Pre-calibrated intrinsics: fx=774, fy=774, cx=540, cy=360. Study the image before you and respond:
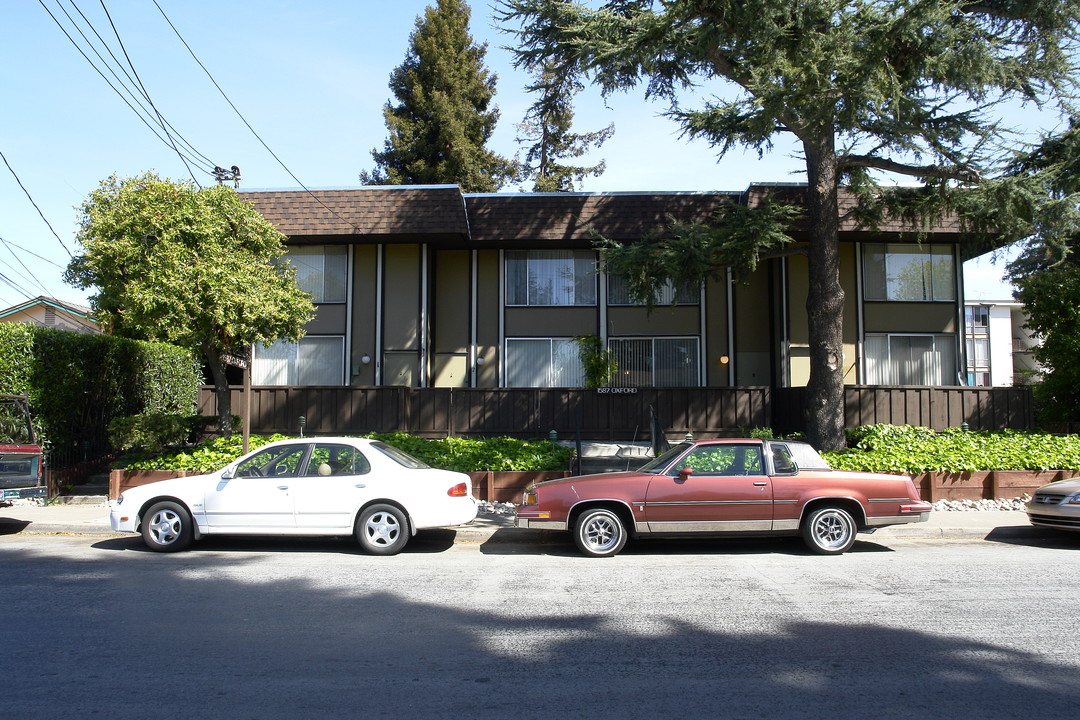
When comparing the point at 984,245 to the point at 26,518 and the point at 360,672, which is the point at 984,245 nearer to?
the point at 360,672

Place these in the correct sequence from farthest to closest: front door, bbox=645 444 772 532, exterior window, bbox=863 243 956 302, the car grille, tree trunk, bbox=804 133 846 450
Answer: exterior window, bbox=863 243 956 302 → tree trunk, bbox=804 133 846 450 → the car grille → front door, bbox=645 444 772 532

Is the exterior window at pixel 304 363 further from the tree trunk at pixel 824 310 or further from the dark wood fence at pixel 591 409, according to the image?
the tree trunk at pixel 824 310

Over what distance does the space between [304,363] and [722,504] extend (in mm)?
14004

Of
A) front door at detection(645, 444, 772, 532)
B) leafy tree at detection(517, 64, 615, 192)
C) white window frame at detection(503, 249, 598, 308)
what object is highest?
leafy tree at detection(517, 64, 615, 192)

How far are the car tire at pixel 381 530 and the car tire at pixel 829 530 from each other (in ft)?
16.1

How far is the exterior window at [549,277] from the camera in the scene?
68.5 feet

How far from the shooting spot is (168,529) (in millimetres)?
9570

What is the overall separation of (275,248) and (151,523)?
6158 mm

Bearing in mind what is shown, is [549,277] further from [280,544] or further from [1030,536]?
[1030,536]

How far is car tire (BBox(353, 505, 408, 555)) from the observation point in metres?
9.38

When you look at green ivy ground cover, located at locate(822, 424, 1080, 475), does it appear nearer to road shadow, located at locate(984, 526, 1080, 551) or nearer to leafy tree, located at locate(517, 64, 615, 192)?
road shadow, located at locate(984, 526, 1080, 551)

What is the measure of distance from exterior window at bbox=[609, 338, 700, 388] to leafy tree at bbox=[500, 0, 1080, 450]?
5640 mm

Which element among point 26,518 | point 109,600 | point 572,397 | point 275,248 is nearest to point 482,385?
point 572,397

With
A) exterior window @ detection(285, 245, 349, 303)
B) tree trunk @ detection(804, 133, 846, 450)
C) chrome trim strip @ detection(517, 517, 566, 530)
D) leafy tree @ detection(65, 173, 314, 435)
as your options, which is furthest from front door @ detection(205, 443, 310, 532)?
exterior window @ detection(285, 245, 349, 303)
